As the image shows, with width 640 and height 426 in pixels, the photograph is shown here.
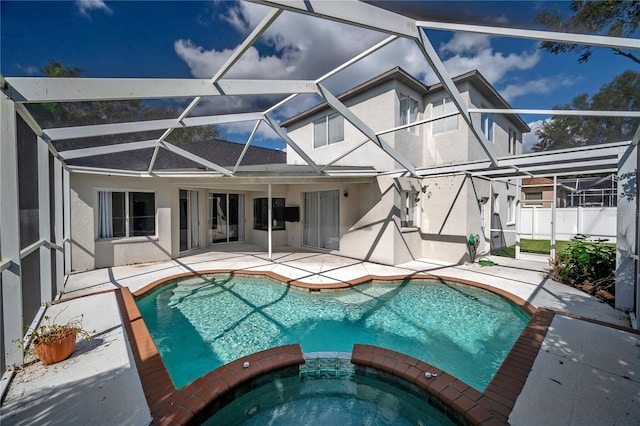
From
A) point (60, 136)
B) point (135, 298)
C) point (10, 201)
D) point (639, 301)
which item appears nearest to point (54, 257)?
point (135, 298)

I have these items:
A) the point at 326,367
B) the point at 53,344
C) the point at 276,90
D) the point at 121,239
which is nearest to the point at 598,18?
the point at 276,90

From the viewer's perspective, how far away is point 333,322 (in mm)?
6215

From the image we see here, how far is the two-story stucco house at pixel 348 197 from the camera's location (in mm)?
10414

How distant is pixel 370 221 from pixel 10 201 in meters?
9.89

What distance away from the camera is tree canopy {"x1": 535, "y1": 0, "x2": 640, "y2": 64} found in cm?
345

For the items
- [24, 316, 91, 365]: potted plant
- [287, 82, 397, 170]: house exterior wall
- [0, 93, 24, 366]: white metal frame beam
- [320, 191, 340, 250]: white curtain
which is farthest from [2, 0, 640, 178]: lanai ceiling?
[320, 191, 340, 250]: white curtain

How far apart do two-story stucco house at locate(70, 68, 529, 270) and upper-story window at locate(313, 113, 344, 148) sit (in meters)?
0.06

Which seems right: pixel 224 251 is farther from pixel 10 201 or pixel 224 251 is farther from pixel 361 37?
pixel 361 37

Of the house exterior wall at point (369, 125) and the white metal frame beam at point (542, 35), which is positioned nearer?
the white metal frame beam at point (542, 35)

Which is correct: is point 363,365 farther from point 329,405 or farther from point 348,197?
point 348,197

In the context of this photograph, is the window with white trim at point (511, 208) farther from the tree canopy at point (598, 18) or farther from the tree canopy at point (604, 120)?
the tree canopy at point (598, 18)

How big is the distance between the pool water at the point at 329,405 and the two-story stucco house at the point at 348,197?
7.26 meters

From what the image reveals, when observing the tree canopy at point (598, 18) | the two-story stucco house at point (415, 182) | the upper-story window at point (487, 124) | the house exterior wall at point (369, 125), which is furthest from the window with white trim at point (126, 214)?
the upper-story window at point (487, 124)

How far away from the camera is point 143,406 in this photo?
3021 mm
